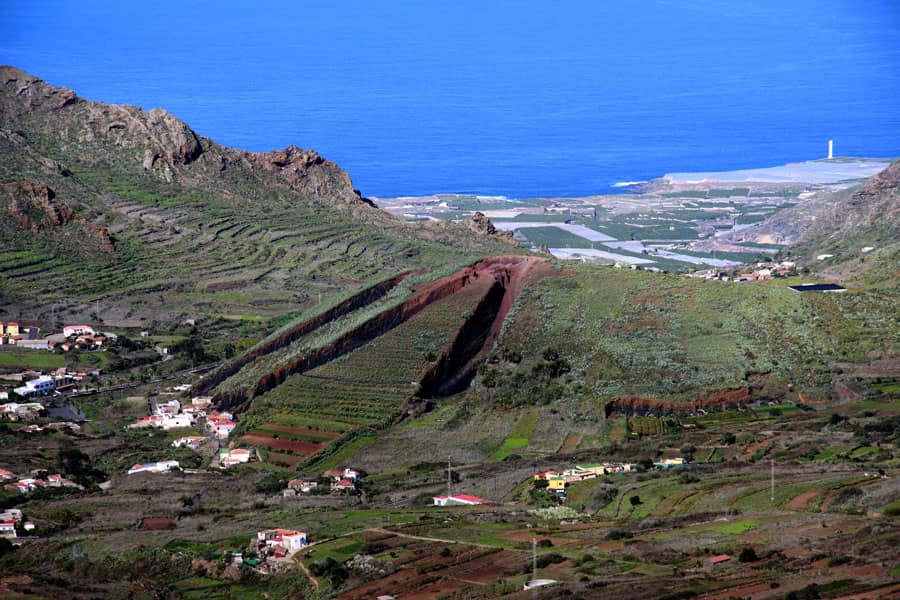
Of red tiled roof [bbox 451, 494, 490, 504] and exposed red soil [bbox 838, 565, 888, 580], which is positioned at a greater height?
red tiled roof [bbox 451, 494, 490, 504]

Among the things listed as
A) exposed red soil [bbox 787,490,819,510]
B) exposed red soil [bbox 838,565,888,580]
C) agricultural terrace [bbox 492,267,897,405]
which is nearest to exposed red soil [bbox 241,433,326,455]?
agricultural terrace [bbox 492,267,897,405]

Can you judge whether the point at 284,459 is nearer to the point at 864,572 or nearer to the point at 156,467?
the point at 156,467

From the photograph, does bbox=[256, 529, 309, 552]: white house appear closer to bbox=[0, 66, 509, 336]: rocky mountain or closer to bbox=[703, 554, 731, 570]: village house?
bbox=[703, 554, 731, 570]: village house

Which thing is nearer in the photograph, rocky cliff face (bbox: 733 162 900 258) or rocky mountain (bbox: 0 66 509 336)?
rocky mountain (bbox: 0 66 509 336)

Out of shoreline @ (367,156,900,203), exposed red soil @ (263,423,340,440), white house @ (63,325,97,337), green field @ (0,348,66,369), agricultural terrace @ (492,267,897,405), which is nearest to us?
exposed red soil @ (263,423,340,440)

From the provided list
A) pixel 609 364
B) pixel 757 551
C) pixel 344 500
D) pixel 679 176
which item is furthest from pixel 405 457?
pixel 679 176

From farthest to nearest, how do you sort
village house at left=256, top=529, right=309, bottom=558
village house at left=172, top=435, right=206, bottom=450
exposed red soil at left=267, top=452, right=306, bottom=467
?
village house at left=172, top=435, right=206, bottom=450 < exposed red soil at left=267, top=452, right=306, bottom=467 < village house at left=256, top=529, right=309, bottom=558

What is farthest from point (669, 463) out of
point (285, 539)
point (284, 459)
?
point (285, 539)

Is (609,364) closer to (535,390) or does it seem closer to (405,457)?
(535,390)
